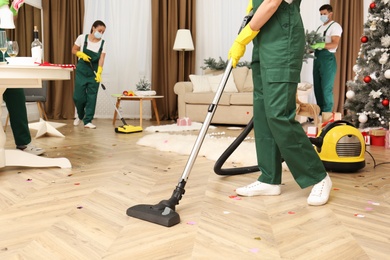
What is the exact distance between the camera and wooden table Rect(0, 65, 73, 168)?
2270mm

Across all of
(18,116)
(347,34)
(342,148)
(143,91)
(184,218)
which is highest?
(347,34)

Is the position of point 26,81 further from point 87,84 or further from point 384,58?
point 384,58

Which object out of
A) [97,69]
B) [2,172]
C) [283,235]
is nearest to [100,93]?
[97,69]

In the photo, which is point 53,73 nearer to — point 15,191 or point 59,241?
point 15,191

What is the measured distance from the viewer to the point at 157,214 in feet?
5.45

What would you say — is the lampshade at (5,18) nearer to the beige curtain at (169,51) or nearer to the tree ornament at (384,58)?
the tree ornament at (384,58)

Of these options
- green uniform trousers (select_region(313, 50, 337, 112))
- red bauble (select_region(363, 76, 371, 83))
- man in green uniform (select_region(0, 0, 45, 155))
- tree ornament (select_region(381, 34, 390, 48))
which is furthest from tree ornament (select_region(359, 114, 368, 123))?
man in green uniform (select_region(0, 0, 45, 155))

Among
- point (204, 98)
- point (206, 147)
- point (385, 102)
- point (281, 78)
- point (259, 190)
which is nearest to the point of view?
point (281, 78)

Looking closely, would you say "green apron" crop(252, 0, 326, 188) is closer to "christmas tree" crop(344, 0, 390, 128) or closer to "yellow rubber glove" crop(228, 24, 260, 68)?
"yellow rubber glove" crop(228, 24, 260, 68)

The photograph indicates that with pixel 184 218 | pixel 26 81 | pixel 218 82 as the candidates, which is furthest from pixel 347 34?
pixel 184 218

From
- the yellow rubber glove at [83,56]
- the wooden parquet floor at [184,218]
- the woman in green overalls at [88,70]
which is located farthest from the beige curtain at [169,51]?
the wooden parquet floor at [184,218]

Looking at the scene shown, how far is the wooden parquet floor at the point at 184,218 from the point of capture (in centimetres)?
139

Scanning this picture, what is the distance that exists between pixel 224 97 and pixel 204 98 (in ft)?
0.98

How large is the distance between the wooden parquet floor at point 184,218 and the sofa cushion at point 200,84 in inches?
125
